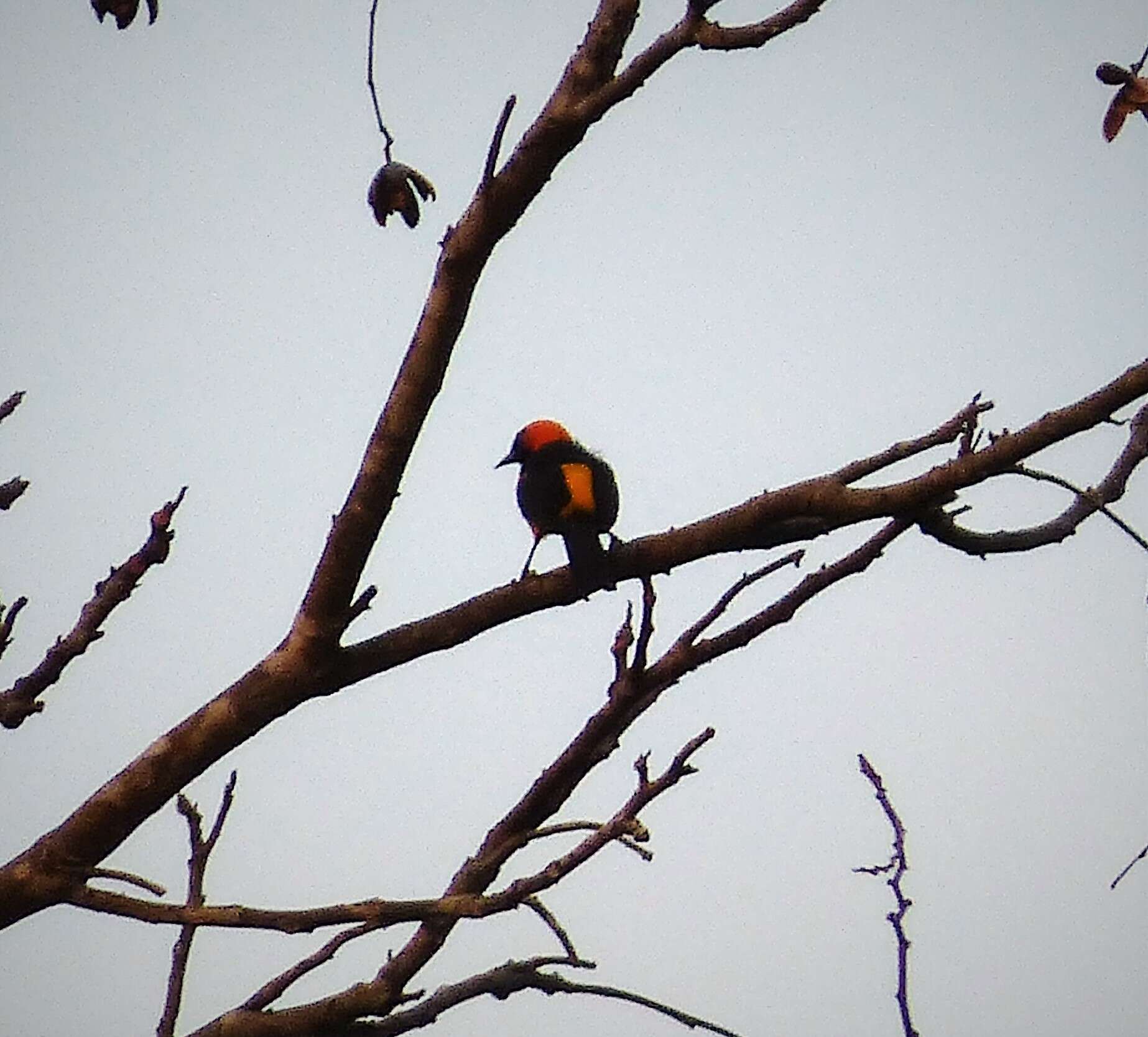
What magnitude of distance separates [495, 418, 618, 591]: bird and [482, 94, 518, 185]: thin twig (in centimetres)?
114

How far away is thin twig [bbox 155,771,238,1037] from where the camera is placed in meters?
2.31

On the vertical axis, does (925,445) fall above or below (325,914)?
above

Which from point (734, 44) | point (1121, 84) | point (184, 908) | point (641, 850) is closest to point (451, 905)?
point (184, 908)

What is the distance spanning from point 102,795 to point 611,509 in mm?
2115

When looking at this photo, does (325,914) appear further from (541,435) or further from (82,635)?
(541,435)

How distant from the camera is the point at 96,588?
2.29 m

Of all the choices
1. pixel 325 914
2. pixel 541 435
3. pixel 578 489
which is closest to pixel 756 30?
pixel 325 914

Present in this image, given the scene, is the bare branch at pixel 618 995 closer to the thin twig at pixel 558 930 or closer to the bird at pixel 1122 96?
the thin twig at pixel 558 930

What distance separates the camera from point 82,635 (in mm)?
2279

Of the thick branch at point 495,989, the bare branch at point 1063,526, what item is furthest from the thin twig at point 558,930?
the bare branch at point 1063,526

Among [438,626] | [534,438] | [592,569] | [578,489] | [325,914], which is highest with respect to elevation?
[534,438]

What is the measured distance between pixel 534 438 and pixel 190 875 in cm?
243

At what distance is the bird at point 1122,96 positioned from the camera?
1814 millimetres

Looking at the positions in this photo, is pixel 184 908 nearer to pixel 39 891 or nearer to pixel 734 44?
pixel 39 891
